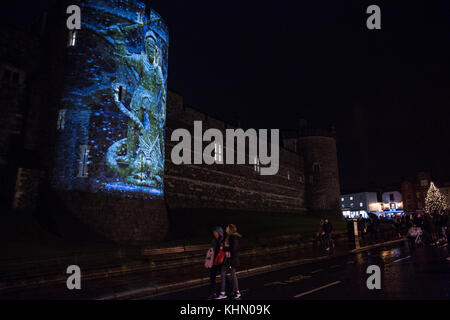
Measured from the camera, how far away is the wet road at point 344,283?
263 inches

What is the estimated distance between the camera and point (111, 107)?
15508mm

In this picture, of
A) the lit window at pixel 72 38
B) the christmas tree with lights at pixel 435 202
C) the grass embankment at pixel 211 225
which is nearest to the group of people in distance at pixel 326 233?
the grass embankment at pixel 211 225

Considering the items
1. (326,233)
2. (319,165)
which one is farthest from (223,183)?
(319,165)

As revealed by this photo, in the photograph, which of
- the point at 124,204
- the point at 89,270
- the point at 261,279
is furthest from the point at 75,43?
the point at 261,279

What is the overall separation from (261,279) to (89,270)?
17.1 feet

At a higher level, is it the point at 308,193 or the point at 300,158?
the point at 300,158

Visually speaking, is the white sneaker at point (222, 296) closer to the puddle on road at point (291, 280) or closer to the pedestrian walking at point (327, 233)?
the puddle on road at point (291, 280)

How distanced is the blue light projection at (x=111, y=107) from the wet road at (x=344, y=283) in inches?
344

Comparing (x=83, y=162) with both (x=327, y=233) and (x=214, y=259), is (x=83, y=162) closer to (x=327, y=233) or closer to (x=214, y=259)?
(x=214, y=259)

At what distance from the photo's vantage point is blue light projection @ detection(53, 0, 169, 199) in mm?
14852

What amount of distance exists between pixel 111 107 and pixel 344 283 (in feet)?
41.8

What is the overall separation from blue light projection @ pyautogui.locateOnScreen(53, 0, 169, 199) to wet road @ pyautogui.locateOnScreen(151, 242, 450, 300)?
873 cm

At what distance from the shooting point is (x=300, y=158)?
4322 centimetres

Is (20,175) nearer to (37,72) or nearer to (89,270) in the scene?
(37,72)
